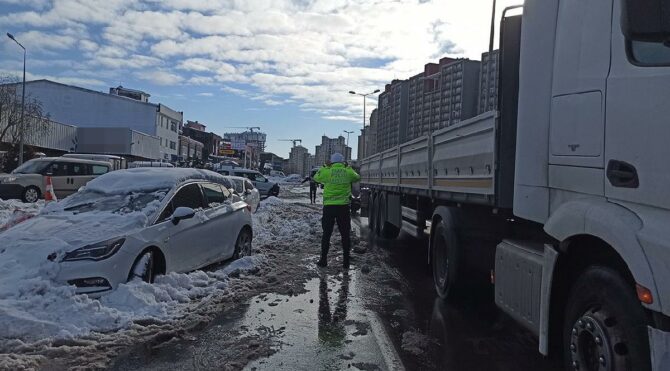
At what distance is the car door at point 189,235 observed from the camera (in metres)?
6.77

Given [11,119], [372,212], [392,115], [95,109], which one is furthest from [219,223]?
[95,109]

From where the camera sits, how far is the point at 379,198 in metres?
13.6

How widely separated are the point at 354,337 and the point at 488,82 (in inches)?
132

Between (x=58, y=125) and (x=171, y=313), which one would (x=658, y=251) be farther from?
(x=58, y=125)

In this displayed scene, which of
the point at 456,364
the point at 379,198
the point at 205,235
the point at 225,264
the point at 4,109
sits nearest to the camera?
the point at 456,364

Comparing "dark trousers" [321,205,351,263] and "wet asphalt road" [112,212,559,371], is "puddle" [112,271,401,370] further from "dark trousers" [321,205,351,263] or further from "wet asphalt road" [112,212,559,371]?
"dark trousers" [321,205,351,263]

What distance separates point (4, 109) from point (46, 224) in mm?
36943

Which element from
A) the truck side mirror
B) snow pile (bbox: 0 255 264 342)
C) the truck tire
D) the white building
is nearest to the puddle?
snow pile (bbox: 0 255 264 342)

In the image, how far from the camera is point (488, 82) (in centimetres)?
631

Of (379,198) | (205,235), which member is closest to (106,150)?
(379,198)

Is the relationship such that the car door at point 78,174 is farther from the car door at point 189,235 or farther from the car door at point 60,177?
the car door at point 189,235

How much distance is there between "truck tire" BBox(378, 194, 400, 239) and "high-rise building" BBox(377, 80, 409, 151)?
1.54 meters

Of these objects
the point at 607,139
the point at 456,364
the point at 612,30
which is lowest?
the point at 456,364

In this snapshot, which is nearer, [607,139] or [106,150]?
[607,139]
